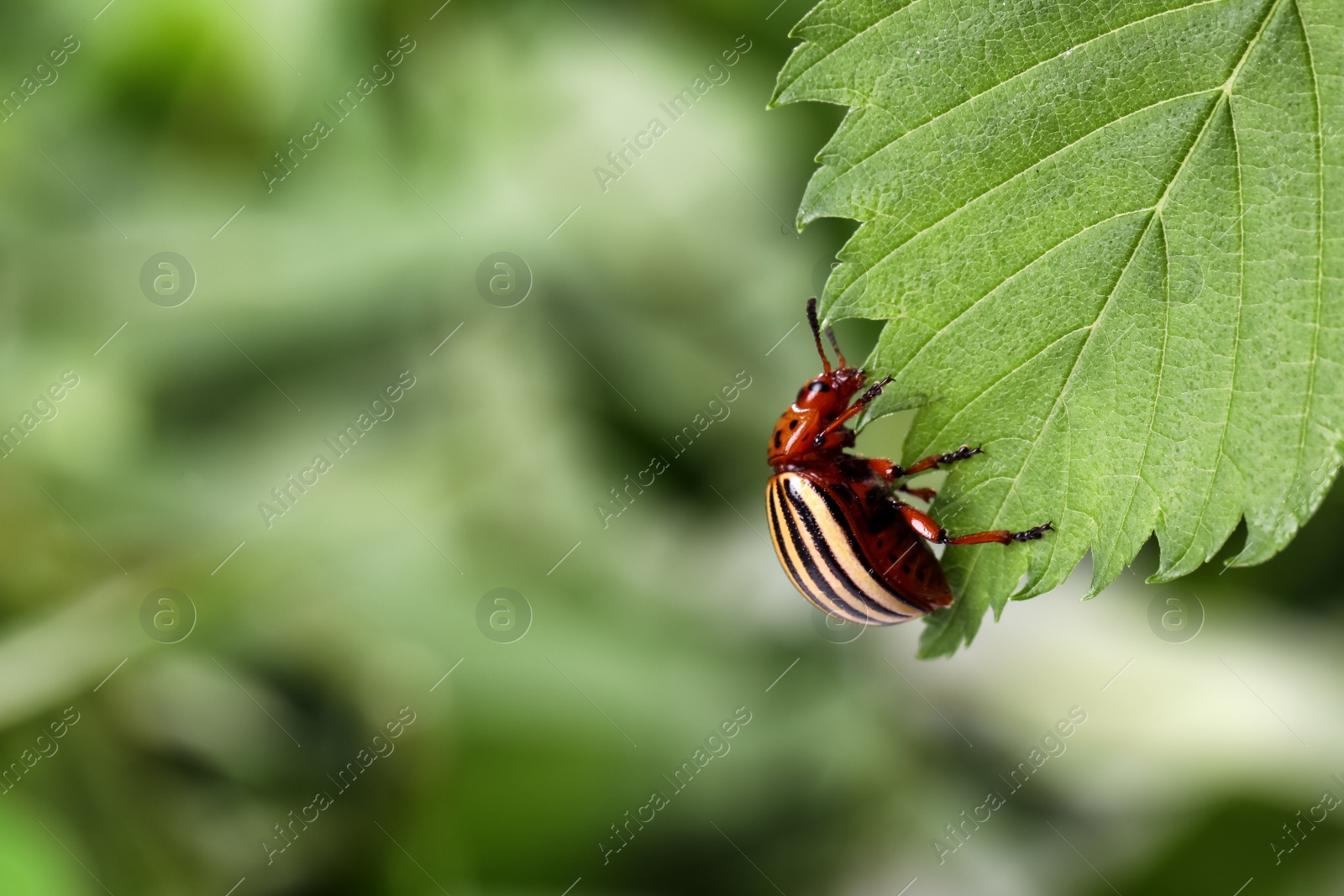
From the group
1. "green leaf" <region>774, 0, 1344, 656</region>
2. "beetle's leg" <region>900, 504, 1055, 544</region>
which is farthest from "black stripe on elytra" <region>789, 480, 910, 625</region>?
"green leaf" <region>774, 0, 1344, 656</region>

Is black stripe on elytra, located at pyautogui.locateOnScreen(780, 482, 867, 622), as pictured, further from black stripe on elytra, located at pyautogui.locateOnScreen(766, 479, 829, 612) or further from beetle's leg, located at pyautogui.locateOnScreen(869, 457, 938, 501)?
beetle's leg, located at pyautogui.locateOnScreen(869, 457, 938, 501)

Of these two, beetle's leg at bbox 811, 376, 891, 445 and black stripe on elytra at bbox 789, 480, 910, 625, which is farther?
black stripe on elytra at bbox 789, 480, 910, 625

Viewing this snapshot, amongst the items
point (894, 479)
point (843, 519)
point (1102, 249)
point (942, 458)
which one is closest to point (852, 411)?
point (843, 519)

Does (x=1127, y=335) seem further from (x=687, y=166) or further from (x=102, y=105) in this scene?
(x=102, y=105)

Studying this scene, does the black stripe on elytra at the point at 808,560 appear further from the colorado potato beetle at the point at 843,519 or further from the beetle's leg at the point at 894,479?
the beetle's leg at the point at 894,479

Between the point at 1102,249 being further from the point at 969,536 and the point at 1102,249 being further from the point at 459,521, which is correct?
the point at 459,521

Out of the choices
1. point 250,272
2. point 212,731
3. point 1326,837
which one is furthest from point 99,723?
point 1326,837

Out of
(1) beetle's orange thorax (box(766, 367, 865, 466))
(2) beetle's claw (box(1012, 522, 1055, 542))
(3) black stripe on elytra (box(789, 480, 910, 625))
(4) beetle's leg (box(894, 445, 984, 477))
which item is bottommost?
(3) black stripe on elytra (box(789, 480, 910, 625))
